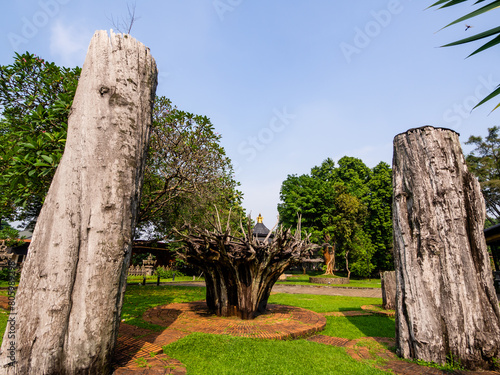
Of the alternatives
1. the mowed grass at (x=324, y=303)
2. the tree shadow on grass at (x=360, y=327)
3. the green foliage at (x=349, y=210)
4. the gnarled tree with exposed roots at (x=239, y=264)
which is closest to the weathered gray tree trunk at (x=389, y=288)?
the mowed grass at (x=324, y=303)

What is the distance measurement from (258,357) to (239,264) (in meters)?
2.30

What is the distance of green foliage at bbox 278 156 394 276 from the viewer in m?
27.2

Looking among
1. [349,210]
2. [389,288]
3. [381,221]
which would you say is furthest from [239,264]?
[381,221]

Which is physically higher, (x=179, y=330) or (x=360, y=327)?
(x=179, y=330)

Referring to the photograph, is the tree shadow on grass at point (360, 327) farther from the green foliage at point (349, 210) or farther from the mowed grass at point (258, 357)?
the green foliage at point (349, 210)

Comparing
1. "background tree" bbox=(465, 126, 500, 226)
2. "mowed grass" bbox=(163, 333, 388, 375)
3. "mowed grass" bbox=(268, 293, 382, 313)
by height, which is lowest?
"mowed grass" bbox=(268, 293, 382, 313)

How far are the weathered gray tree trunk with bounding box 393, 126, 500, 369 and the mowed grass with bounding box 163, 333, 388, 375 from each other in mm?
949

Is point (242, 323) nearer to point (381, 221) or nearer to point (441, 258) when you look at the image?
point (441, 258)

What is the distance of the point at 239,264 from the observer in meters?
6.06

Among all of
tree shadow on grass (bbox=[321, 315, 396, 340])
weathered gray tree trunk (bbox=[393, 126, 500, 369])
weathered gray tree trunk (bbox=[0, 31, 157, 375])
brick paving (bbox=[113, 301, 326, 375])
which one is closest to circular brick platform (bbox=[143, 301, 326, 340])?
brick paving (bbox=[113, 301, 326, 375])

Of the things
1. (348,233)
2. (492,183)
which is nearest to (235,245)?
(348,233)

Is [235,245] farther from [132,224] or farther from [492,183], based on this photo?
[492,183]

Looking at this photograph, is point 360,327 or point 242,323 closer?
point 242,323

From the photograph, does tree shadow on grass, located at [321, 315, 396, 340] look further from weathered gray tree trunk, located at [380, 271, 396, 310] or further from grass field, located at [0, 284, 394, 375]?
weathered gray tree trunk, located at [380, 271, 396, 310]
